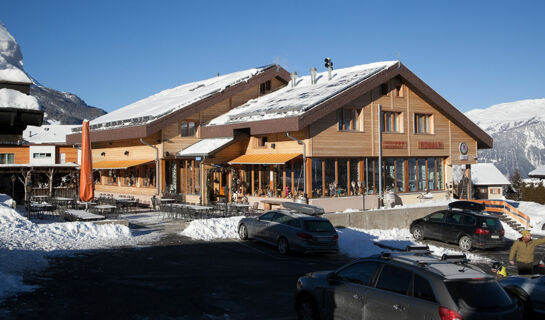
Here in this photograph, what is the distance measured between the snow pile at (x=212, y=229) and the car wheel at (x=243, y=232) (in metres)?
0.34

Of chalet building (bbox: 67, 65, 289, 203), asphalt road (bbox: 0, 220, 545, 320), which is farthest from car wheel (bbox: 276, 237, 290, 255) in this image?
chalet building (bbox: 67, 65, 289, 203)

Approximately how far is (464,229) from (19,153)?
41.0m

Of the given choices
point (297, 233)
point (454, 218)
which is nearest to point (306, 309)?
point (297, 233)

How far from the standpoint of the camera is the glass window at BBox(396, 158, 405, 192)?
102 ft

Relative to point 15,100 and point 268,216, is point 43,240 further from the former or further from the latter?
point 15,100

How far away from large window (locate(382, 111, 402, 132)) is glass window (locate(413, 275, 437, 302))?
24.2 metres

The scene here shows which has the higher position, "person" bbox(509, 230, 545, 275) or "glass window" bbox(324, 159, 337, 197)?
"glass window" bbox(324, 159, 337, 197)

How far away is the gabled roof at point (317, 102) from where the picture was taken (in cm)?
2559

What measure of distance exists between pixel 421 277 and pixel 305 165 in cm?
1888

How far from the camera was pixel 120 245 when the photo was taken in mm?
16438

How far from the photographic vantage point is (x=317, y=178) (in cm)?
2641

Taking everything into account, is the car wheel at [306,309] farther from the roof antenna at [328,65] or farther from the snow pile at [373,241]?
the roof antenna at [328,65]

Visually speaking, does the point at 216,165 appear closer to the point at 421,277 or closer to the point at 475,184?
the point at 421,277

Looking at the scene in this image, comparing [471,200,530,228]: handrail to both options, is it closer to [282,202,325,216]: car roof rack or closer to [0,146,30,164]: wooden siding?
[282,202,325,216]: car roof rack
